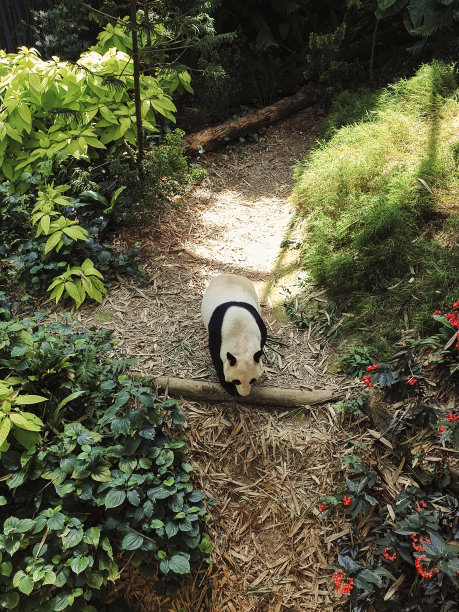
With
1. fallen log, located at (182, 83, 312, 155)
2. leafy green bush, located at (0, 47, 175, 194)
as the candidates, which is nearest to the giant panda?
leafy green bush, located at (0, 47, 175, 194)

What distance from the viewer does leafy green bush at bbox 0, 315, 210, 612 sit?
3150mm

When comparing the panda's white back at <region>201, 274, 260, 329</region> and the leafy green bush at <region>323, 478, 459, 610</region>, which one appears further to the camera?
the panda's white back at <region>201, 274, 260, 329</region>

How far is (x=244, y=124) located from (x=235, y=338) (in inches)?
198

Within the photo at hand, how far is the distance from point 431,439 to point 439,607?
3.39 ft

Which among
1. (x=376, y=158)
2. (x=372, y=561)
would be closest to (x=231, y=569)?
(x=372, y=561)

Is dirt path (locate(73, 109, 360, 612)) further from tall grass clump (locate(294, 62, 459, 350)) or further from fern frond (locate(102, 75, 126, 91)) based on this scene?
fern frond (locate(102, 75, 126, 91))

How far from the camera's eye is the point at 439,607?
9.61ft

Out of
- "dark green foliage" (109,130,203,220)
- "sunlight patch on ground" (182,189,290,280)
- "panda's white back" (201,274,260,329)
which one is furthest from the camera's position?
"sunlight patch on ground" (182,189,290,280)

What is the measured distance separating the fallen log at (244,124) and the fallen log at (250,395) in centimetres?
412

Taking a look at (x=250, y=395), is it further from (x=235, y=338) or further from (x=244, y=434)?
(x=235, y=338)

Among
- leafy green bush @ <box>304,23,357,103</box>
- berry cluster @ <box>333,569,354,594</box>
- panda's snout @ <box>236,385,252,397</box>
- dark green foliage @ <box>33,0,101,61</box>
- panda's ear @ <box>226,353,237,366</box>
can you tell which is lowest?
berry cluster @ <box>333,569,354,594</box>

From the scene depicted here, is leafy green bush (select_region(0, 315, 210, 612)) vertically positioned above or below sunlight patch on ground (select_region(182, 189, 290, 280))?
below

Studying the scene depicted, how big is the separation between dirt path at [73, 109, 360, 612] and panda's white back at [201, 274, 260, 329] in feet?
1.42

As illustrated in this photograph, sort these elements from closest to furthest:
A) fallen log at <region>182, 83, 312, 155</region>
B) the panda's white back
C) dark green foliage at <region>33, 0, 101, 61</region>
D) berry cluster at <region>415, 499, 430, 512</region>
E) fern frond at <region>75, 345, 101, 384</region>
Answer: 1. berry cluster at <region>415, 499, 430, 512</region>
2. fern frond at <region>75, 345, 101, 384</region>
3. the panda's white back
4. dark green foliage at <region>33, 0, 101, 61</region>
5. fallen log at <region>182, 83, 312, 155</region>
